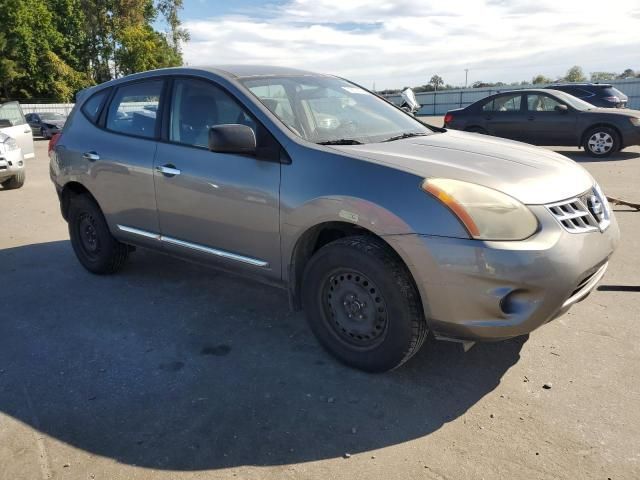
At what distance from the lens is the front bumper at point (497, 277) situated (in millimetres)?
2611

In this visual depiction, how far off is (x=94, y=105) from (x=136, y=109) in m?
0.67

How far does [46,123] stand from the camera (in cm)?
2511

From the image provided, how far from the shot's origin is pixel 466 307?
272 cm

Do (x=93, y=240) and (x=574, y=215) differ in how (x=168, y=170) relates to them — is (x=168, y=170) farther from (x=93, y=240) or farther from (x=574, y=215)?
(x=574, y=215)

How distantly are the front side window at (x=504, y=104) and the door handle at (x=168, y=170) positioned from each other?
1011cm

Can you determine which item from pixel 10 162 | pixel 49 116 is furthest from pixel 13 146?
pixel 49 116

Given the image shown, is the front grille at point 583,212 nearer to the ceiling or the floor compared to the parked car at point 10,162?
nearer to the ceiling

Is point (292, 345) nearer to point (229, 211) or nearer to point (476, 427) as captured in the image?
point (229, 211)

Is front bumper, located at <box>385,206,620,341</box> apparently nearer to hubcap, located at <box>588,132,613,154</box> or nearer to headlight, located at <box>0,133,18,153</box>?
headlight, located at <box>0,133,18,153</box>

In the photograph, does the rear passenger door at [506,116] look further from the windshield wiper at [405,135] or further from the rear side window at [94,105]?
the rear side window at [94,105]

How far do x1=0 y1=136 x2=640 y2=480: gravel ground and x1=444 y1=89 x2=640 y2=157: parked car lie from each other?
7.95m

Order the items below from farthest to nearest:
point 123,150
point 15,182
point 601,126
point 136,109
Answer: point 601,126 < point 15,182 < point 136,109 < point 123,150

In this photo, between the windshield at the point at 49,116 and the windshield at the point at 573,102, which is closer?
the windshield at the point at 573,102

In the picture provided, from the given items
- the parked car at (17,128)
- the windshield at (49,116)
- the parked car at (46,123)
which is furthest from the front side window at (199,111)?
the windshield at (49,116)
